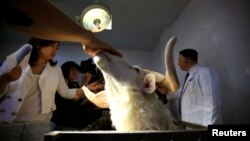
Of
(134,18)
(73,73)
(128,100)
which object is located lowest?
(128,100)

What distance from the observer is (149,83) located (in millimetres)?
970

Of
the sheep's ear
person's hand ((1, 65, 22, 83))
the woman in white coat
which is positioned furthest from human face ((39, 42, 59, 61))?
the sheep's ear

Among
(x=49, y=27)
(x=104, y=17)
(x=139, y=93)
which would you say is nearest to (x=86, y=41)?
(x=49, y=27)

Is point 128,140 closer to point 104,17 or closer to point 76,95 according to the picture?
point 76,95

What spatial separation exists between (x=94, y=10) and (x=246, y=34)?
1538 mm

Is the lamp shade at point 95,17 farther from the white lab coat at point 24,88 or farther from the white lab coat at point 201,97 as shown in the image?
the white lab coat at point 201,97

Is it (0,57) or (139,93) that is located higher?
(0,57)

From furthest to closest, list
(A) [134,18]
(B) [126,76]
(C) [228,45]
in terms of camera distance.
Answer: (A) [134,18] → (C) [228,45] → (B) [126,76]

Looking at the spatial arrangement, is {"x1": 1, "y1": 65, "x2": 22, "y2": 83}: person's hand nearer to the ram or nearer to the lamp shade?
the ram

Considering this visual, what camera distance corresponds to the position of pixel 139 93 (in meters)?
0.95

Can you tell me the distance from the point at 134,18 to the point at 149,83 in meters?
2.79

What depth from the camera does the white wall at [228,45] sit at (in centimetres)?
190

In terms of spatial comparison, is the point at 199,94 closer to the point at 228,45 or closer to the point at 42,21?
the point at 228,45

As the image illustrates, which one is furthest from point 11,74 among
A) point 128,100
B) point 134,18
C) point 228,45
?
point 134,18
